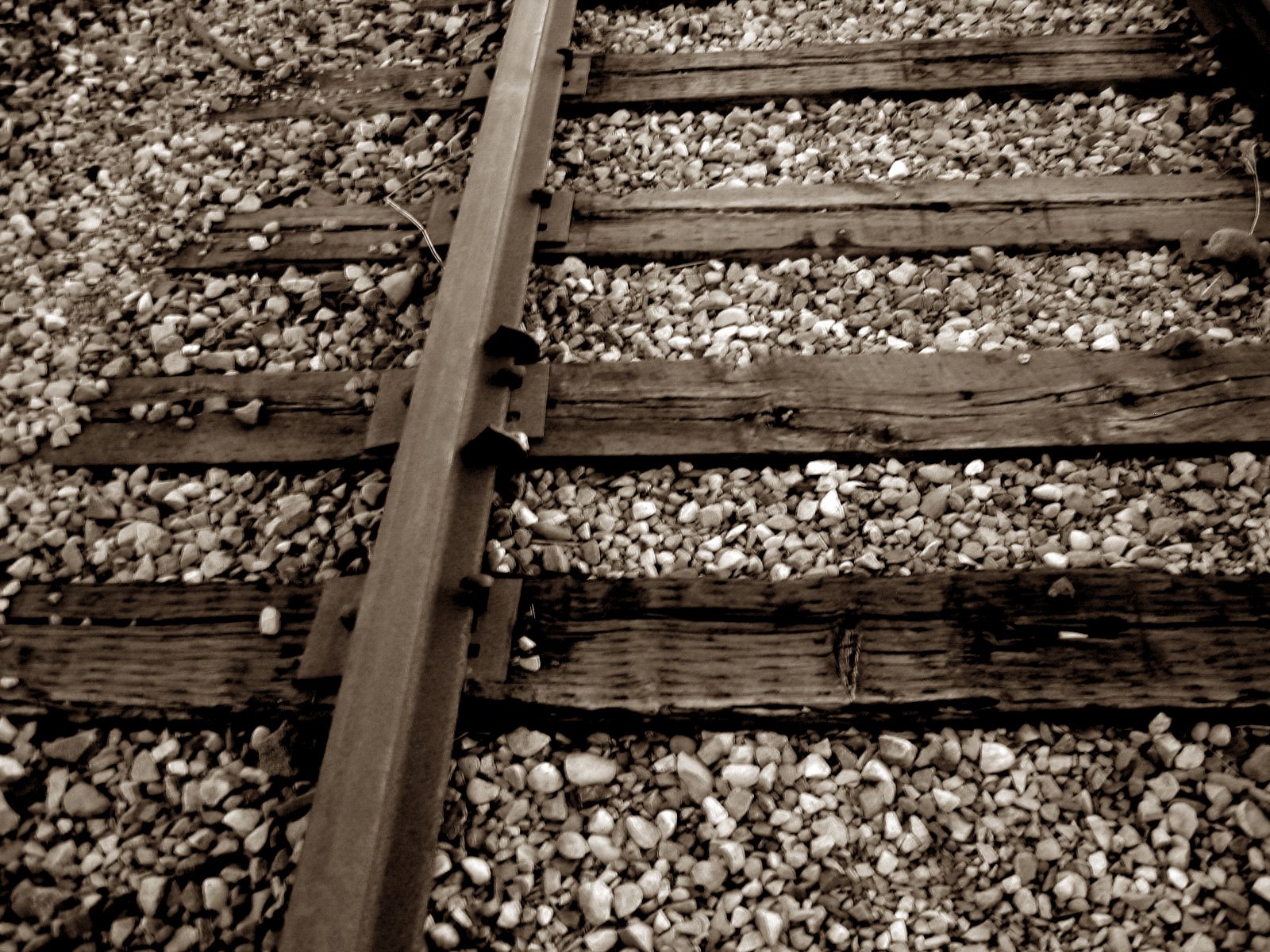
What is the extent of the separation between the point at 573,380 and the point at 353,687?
925 millimetres

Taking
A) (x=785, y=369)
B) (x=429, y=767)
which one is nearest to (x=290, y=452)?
(x=429, y=767)

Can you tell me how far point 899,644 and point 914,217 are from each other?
4.29 feet

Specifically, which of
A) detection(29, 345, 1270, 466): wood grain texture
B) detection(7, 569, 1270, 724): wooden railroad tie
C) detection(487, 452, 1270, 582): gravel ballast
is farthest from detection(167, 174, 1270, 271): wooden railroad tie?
detection(7, 569, 1270, 724): wooden railroad tie

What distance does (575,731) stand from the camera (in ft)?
5.45

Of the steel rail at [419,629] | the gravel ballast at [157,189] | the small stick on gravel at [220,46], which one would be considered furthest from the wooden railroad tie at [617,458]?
the small stick on gravel at [220,46]

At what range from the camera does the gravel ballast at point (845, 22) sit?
291 centimetres

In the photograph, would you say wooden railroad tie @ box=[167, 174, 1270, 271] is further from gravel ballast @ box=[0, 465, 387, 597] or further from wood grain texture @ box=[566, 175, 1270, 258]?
gravel ballast @ box=[0, 465, 387, 597]

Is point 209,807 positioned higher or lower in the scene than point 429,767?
lower

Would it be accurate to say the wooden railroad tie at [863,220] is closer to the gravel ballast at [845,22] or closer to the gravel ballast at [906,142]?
the gravel ballast at [906,142]

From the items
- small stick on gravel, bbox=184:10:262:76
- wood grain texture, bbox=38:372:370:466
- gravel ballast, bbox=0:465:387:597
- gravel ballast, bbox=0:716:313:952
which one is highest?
small stick on gravel, bbox=184:10:262:76

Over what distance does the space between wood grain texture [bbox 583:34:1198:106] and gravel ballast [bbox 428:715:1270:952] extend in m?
2.08

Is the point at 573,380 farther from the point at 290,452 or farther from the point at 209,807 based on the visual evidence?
the point at 209,807

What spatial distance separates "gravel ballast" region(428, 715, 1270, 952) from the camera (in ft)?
4.66

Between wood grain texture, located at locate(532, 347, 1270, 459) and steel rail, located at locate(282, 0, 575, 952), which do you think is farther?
wood grain texture, located at locate(532, 347, 1270, 459)
